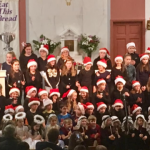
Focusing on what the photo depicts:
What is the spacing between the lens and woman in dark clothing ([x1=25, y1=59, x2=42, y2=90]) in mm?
6281

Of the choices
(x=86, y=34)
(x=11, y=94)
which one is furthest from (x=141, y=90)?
(x=86, y=34)

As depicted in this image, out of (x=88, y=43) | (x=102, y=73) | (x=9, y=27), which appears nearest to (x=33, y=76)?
(x=102, y=73)

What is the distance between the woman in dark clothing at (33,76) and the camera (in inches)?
247

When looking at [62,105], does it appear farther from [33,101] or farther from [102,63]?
[102,63]

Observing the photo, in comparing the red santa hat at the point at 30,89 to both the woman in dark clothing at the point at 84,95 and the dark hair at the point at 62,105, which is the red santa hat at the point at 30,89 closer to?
the dark hair at the point at 62,105

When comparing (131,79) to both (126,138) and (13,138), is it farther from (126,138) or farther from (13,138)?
(13,138)

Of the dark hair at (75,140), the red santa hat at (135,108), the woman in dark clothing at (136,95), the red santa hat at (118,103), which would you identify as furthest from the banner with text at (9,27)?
the dark hair at (75,140)

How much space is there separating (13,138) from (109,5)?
5873 millimetres

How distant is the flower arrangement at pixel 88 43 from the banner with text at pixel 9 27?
1.73 meters

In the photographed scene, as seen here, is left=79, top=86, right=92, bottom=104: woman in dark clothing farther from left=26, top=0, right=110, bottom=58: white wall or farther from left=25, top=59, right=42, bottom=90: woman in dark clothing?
left=26, top=0, right=110, bottom=58: white wall

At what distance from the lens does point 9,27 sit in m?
9.16

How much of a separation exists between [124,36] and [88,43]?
1153 mm

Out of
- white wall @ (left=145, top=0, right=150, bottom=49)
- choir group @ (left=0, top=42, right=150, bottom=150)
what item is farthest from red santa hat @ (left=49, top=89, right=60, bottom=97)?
white wall @ (left=145, top=0, right=150, bottom=49)

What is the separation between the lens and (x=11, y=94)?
5.93 metres
